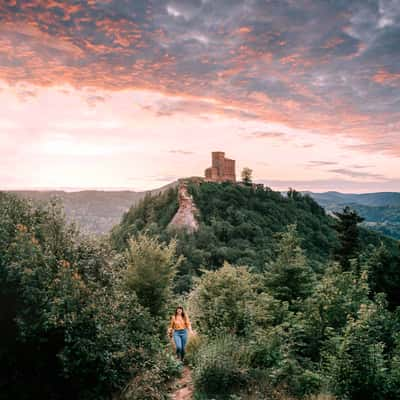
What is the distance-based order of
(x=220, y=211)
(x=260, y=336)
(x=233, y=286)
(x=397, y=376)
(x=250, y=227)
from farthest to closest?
(x=220, y=211)
(x=250, y=227)
(x=233, y=286)
(x=260, y=336)
(x=397, y=376)

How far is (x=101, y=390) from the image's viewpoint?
7.23 m

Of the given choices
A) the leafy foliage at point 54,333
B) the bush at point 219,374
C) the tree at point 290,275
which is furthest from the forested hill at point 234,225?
the leafy foliage at point 54,333

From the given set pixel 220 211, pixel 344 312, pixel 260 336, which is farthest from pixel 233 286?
pixel 220 211

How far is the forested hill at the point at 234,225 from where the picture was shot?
43969 millimetres

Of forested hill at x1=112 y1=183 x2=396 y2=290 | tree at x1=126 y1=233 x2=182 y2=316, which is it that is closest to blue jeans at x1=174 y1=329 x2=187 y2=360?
tree at x1=126 y1=233 x2=182 y2=316

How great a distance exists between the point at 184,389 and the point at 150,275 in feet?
12.5

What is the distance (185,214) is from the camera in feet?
181

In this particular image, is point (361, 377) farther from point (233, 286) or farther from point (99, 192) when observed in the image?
point (99, 192)

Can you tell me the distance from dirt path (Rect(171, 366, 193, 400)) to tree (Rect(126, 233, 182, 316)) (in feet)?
8.82

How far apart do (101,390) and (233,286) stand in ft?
15.9

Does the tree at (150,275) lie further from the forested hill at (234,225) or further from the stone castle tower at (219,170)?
the stone castle tower at (219,170)

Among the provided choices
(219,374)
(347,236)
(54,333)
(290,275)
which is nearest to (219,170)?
(347,236)

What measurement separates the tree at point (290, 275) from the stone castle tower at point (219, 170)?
60.3 m

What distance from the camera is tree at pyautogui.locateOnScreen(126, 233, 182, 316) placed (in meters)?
10.8
